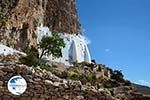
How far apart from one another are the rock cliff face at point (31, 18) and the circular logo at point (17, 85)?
41.7 metres

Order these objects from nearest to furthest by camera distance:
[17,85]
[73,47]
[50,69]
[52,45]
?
[17,85], [50,69], [52,45], [73,47]

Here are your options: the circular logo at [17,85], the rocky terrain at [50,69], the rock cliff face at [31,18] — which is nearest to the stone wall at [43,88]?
the rocky terrain at [50,69]

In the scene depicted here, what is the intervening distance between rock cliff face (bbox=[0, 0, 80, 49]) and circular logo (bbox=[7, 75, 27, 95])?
4172cm

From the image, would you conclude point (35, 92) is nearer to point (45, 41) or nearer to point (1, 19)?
point (45, 41)

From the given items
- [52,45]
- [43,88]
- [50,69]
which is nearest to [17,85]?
[43,88]

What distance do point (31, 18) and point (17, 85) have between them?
52.6m

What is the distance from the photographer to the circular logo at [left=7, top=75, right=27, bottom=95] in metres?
11.2

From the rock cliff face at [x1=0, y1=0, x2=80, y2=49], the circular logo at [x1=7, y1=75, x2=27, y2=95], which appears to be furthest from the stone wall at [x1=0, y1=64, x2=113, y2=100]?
the rock cliff face at [x1=0, y1=0, x2=80, y2=49]

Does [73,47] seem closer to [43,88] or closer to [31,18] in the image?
[31,18]

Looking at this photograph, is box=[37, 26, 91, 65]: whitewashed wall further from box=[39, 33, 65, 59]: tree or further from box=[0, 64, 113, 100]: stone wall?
box=[0, 64, 113, 100]: stone wall

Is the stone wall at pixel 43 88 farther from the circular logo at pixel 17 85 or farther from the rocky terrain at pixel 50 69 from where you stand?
the circular logo at pixel 17 85

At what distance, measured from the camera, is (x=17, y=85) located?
11242mm

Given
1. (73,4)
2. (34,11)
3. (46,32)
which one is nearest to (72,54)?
(46,32)

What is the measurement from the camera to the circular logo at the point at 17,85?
1123cm
